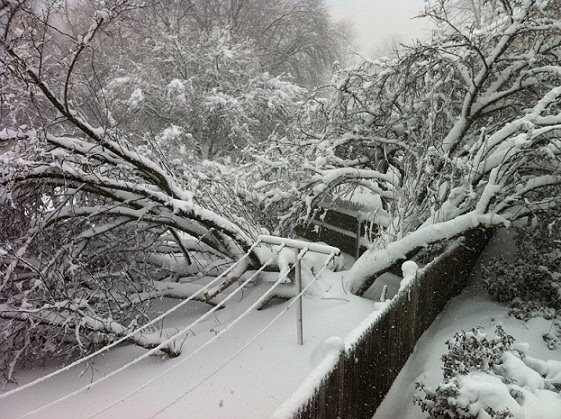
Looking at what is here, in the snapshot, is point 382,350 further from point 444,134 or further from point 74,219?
point 444,134

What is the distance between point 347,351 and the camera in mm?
3533

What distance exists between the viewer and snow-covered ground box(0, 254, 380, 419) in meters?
4.25

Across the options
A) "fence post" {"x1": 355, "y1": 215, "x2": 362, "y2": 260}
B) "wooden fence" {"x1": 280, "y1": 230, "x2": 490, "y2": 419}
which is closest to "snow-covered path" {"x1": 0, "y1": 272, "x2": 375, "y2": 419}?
"wooden fence" {"x1": 280, "y1": 230, "x2": 490, "y2": 419}

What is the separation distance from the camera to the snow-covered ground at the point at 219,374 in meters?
4.25

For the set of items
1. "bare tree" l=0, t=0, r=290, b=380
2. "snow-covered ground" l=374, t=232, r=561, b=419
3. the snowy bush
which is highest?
"bare tree" l=0, t=0, r=290, b=380

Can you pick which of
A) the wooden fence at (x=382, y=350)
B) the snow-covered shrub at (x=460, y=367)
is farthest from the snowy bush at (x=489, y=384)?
the wooden fence at (x=382, y=350)

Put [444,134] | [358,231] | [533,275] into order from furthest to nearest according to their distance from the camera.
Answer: [358,231], [444,134], [533,275]

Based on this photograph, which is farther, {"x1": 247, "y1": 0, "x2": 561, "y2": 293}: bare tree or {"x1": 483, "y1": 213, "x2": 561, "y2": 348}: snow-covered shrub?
{"x1": 483, "y1": 213, "x2": 561, "y2": 348}: snow-covered shrub

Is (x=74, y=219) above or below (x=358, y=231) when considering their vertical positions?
above

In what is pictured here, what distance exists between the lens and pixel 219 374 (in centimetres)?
480

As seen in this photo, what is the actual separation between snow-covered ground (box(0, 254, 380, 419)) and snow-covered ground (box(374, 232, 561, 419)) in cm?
85

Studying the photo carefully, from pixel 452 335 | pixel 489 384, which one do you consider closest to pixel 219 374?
pixel 489 384

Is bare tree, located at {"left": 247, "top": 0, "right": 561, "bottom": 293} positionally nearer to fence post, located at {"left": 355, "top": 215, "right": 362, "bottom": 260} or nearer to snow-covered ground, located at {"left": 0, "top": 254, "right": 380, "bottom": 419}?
fence post, located at {"left": 355, "top": 215, "right": 362, "bottom": 260}

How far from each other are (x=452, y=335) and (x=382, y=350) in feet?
6.70
